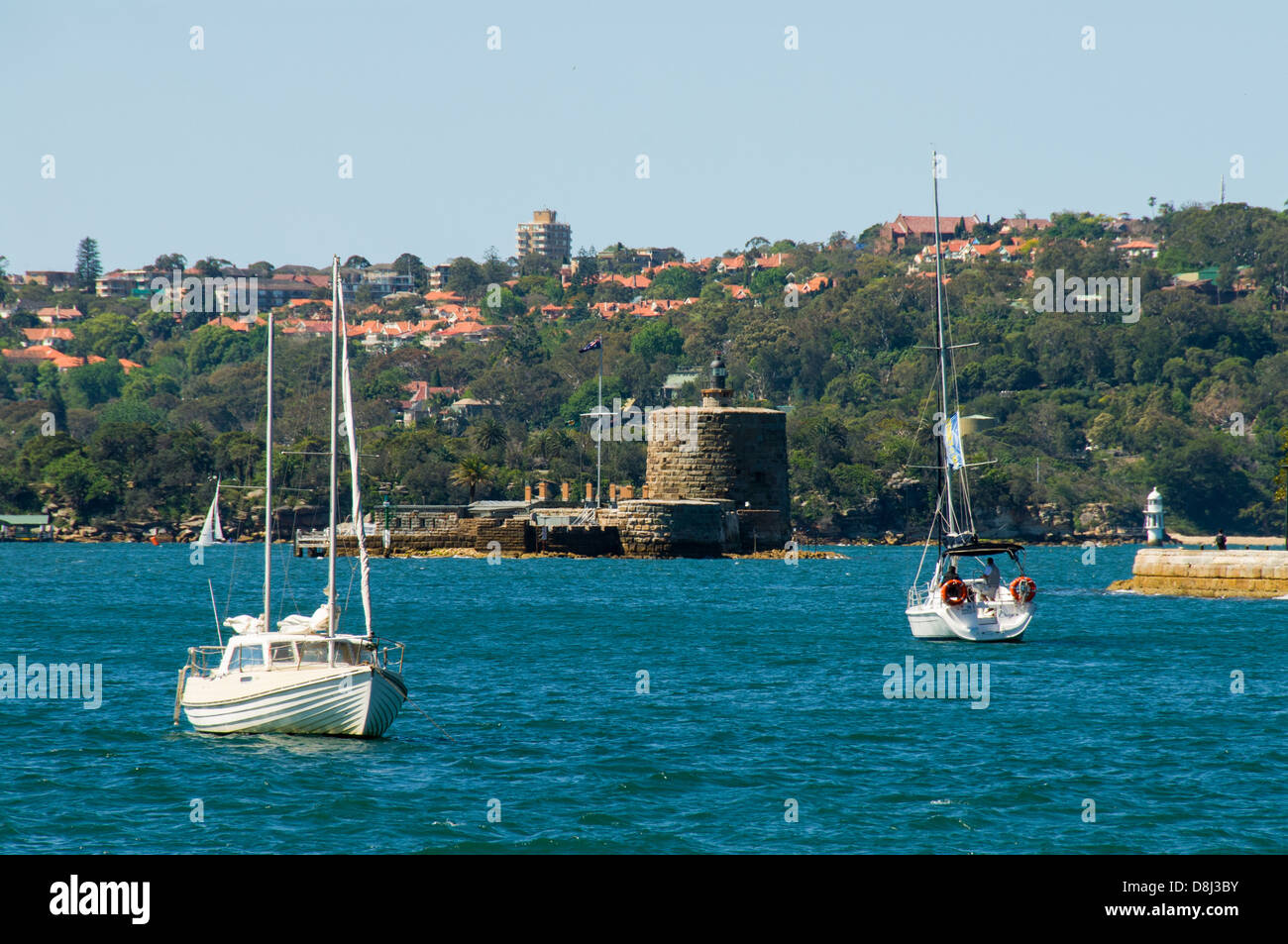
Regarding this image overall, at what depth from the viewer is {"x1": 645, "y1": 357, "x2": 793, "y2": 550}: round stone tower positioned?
84.0 metres

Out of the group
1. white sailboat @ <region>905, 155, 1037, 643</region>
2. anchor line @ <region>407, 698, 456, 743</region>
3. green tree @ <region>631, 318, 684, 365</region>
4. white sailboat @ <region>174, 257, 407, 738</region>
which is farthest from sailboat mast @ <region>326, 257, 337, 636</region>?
green tree @ <region>631, 318, 684, 365</region>

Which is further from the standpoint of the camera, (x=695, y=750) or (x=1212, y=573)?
(x=1212, y=573)

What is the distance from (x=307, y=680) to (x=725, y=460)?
63.5 metres

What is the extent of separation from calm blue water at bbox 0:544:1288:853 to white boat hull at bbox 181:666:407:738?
325mm

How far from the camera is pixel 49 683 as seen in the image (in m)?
30.2

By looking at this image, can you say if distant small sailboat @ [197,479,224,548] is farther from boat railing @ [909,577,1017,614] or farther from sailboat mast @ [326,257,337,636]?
boat railing @ [909,577,1017,614]

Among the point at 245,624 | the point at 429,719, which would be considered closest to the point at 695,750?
the point at 429,719

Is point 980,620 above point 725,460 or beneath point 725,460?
beneath

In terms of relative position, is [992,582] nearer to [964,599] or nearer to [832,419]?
[964,599]

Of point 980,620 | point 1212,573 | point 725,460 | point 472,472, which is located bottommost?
point 1212,573

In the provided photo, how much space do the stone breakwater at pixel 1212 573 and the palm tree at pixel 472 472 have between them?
54.6 meters

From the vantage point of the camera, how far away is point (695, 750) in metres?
23.0

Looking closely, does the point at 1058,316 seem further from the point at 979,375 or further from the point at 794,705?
the point at 794,705

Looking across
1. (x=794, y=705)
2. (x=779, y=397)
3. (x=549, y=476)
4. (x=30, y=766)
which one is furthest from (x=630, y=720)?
(x=779, y=397)
